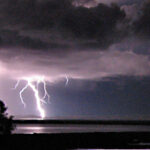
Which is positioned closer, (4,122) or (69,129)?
(4,122)

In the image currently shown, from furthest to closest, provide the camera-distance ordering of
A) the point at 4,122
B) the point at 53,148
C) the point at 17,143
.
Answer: the point at 4,122
the point at 17,143
the point at 53,148

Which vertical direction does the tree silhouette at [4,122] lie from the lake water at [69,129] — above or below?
below

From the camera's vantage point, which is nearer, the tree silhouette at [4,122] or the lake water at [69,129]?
the tree silhouette at [4,122]

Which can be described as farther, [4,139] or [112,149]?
[4,139]

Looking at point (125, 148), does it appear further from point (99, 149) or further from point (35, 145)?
point (35, 145)

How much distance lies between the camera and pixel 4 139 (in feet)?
175

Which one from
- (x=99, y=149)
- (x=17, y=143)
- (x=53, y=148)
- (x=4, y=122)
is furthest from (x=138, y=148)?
(x=4, y=122)

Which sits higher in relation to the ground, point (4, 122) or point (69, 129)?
point (69, 129)

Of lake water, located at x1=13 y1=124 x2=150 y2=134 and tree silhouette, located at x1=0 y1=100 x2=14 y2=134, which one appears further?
lake water, located at x1=13 y1=124 x2=150 y2=134

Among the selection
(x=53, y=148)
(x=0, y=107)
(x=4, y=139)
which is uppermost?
(x=0, y=107)

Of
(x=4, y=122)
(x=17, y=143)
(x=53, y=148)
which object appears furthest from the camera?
(x=4, y=122)

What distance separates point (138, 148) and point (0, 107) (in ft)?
62.0

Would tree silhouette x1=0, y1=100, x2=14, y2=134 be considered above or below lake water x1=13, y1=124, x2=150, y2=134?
below

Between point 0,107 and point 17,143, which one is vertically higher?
point 0,107
